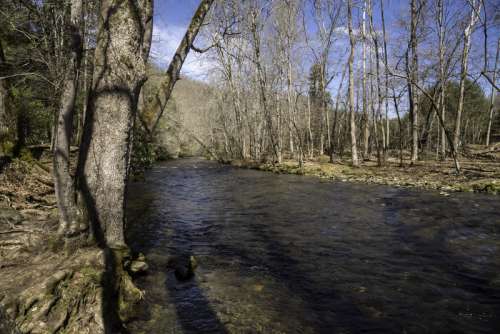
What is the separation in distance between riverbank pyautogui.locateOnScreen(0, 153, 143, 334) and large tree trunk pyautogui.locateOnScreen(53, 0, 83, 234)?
0.41 metres

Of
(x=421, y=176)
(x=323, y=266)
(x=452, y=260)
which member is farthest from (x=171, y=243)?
(x=421, y=176)

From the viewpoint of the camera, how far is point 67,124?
384 cm

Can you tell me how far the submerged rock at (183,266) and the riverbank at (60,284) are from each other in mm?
825

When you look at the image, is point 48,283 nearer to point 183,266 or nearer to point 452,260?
point 183,266

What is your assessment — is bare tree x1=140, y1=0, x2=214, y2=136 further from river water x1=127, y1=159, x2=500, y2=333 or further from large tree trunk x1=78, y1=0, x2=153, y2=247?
river water x1=127, y1=159, x2=500, y2=333

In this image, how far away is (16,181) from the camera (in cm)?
870

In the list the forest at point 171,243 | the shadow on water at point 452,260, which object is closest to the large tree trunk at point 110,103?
the forest at point 171,243

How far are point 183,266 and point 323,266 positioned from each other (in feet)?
8.12

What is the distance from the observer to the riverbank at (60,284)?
9.99 feet

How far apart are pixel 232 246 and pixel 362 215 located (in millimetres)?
4518

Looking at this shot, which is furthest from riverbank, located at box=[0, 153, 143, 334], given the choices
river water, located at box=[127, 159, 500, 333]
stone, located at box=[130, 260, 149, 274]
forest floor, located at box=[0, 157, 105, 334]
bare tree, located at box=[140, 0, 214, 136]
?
bare tree, located at box=[140, 0, 214, 136]

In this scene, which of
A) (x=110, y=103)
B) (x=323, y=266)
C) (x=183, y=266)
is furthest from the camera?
(x=323, y=266)

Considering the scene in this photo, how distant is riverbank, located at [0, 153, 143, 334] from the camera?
120 inches

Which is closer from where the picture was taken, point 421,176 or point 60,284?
point 60,284
